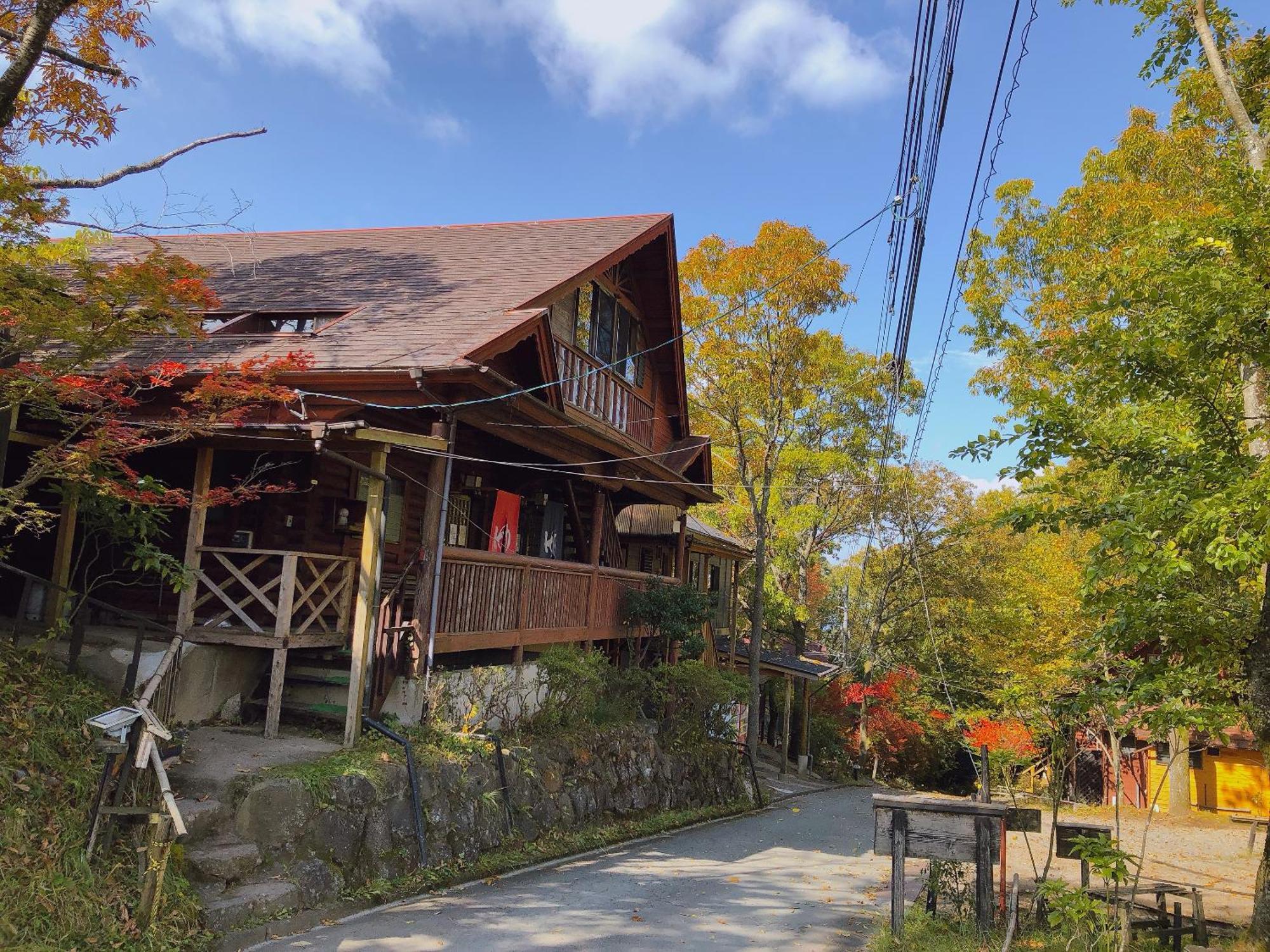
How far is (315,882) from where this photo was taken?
757cm

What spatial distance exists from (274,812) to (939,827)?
5789 mm

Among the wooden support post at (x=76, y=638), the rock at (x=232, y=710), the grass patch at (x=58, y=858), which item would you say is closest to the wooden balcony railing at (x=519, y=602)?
the rock at (x=232, y=710)

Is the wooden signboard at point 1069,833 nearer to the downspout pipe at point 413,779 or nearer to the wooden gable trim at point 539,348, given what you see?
the downspout pipe at point 413,779

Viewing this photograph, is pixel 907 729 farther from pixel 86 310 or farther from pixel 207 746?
pixel 86 310

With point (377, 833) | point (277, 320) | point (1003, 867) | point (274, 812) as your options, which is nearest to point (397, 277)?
point (277, 320)

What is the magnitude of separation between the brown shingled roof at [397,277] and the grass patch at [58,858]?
15.8ft

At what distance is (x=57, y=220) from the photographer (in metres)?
8.20

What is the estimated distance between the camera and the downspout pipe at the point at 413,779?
29.1 feet

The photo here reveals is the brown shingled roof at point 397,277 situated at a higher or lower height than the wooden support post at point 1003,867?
higher

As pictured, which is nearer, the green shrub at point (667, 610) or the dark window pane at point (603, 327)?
the dark window pane at point (603, 327)

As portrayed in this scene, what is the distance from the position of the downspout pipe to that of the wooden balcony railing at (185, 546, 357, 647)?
1229 millimetres

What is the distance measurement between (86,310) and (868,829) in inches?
601

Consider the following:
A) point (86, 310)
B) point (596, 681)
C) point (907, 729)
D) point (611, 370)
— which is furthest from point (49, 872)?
point (907, 729)

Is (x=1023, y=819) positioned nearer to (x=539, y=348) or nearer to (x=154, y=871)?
(x=154, y=871)
